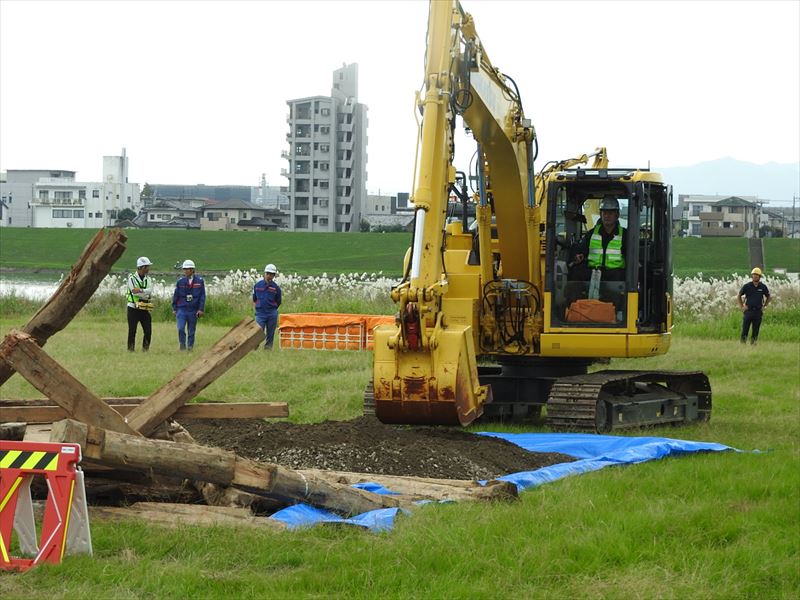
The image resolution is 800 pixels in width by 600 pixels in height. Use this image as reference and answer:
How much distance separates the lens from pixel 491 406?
15.6m

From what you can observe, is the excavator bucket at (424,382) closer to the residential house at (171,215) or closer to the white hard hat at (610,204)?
the white hard hat at (610,204)

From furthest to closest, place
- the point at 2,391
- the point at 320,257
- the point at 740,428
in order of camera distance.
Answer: the point at 320,257, the point at 2,391, the point at 740,428

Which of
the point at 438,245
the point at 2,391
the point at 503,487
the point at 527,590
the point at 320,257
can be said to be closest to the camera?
the point at 527,590

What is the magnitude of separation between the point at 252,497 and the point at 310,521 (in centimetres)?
47

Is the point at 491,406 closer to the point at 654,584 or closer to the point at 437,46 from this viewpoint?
the point at 437,46

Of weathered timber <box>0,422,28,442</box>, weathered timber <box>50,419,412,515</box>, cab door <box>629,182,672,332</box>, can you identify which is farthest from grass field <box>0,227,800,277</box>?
→ weathered timber <box>50,419,412,515</box>

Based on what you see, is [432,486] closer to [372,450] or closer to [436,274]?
[372,450]

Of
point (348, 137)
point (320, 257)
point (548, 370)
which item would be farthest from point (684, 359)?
point (348, 137)

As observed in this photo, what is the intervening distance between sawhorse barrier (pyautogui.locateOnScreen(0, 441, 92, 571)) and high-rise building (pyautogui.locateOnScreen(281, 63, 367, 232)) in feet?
354

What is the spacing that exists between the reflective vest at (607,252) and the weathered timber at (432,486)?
559cm

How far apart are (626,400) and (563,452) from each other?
281 centimetres

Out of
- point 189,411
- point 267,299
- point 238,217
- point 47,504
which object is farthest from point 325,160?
point 47,504

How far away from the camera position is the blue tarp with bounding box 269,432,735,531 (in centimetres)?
830

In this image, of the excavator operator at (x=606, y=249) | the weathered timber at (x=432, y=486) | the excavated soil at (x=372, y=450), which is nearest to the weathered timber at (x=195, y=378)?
the weathered timber at (x=432, y=486)
